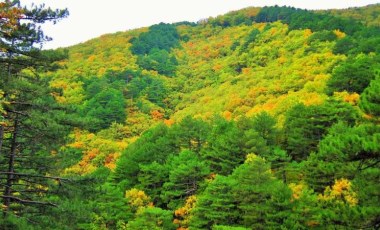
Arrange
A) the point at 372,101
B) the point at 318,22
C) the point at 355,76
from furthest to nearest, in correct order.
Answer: the point at 318,22
the point at 355,76
the point at 372,101

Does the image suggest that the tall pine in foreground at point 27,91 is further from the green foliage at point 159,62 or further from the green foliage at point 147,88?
the green foliage at point 159,62

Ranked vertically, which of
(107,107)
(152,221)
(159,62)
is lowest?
(152,221)

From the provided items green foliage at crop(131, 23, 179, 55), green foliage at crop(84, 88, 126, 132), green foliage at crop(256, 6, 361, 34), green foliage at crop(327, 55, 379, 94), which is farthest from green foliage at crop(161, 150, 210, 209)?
green foliage at crop(131, 23, 179, 55)

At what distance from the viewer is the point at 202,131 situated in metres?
39.7

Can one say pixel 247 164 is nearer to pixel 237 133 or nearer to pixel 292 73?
pixel 237 133

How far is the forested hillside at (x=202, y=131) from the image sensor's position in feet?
43.5

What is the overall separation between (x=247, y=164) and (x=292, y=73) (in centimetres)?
3373

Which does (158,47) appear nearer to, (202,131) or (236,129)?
(202,131)

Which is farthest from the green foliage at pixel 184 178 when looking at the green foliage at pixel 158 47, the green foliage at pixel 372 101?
the green foliage at pixel 158 47

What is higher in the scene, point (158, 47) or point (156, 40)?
point (156, 40)

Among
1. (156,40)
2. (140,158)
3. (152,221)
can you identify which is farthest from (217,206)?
(156,40)

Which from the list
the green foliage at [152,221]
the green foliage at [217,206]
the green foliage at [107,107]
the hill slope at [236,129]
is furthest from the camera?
the green foliage at [107,107]

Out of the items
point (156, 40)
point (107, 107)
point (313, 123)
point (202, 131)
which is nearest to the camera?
point (313, 123)

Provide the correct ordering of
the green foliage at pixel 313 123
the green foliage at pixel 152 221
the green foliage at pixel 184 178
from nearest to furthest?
the green foliage at pixel 152 221 → the green foliage at pixel 184 178 → the green foliage at pixel 313 123
